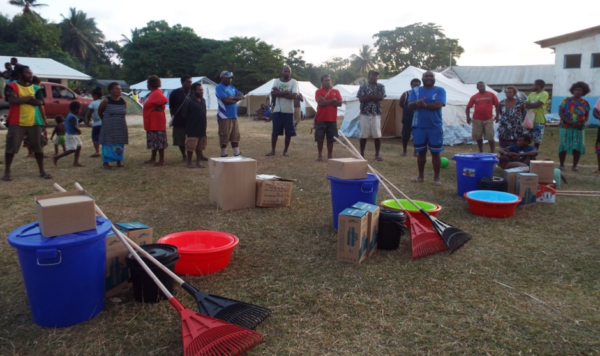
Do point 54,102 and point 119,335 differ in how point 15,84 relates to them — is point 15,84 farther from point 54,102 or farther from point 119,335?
point 54,102

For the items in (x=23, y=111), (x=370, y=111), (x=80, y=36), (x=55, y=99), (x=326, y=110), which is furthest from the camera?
(x=80, y=36)

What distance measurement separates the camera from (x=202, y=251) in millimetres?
3010

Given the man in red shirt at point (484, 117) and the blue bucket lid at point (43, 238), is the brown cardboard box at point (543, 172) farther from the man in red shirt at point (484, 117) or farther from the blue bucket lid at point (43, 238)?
the blue bucket lid at point (43, 238)

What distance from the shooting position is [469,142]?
1221cm

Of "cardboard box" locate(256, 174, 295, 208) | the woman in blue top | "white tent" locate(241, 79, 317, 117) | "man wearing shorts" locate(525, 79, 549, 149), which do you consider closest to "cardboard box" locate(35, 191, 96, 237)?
"cardboard box" locate(256, 174, 295, 208)

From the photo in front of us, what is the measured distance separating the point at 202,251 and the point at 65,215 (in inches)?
39.8

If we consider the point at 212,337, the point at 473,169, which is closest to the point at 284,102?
the point at 473,169

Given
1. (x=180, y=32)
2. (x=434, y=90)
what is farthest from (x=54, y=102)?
(x=180, y=32)

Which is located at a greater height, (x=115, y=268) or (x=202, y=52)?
(x=202, y=52)

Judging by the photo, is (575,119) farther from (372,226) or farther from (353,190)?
(372,226)

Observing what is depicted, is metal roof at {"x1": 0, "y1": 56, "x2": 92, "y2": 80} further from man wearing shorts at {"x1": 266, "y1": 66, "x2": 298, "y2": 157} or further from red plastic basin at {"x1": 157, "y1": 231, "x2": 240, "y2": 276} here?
red plastic basin at {"x1": 157, "y1": 231, "x2": 240, "y2": 276}

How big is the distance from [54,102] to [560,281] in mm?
16529

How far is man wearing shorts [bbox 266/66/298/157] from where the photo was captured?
820 cm

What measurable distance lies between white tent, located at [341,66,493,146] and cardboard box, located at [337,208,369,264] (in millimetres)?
9516
